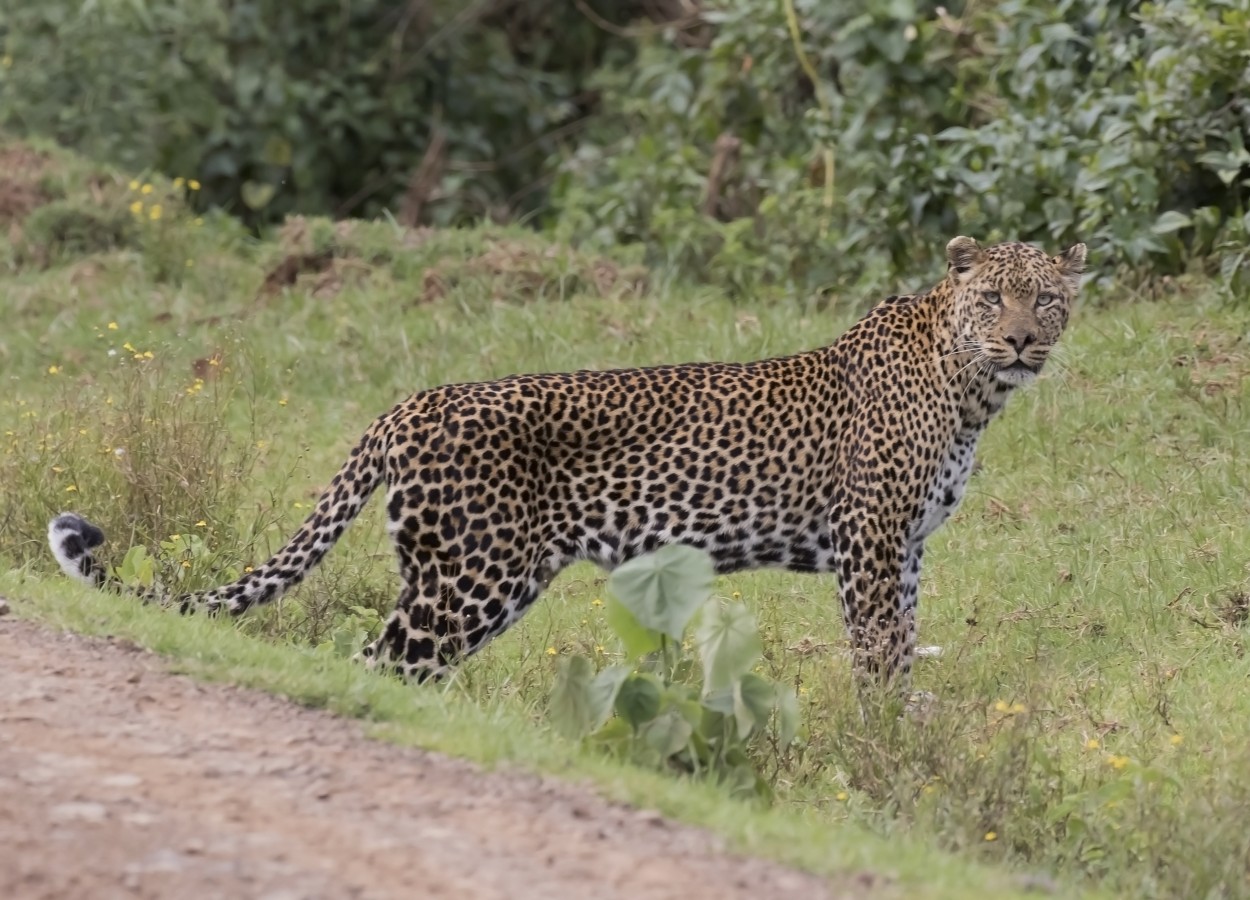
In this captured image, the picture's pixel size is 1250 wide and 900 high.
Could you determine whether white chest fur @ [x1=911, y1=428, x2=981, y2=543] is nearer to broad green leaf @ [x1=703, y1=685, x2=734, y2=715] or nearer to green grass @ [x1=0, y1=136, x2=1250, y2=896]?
green grass @ [x1=0, y1=136, x2=1250, y2=896]

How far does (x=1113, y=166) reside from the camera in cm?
Result: 1161

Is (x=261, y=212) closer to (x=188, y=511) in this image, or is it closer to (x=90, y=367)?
(x=90, y=367)

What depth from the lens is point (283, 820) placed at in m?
4.93

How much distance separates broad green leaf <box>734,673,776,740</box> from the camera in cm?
624

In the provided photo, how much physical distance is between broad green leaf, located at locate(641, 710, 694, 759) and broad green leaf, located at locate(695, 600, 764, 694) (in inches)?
5.8

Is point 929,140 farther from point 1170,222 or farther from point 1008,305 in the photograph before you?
point 1008,305

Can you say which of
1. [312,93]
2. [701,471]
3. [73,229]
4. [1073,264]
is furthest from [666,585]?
[312,93]

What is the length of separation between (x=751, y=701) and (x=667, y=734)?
28 centimetres

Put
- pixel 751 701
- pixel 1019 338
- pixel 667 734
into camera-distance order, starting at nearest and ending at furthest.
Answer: pixel 667 734 < pixel 751 701 < pixel 1019 338

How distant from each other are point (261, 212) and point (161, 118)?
5.44 feet

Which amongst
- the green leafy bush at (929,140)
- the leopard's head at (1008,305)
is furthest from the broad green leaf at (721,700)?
the green leafy bush at (929,140)

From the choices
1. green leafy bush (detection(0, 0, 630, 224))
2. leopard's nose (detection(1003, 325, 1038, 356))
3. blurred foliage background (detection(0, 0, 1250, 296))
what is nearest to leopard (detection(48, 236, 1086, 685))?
Answer: leopard's nose (detection(1003, 325, 1038, 356))

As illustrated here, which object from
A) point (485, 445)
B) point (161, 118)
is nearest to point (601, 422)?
point (485, 445)

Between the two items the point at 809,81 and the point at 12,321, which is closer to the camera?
the point at 12,321
